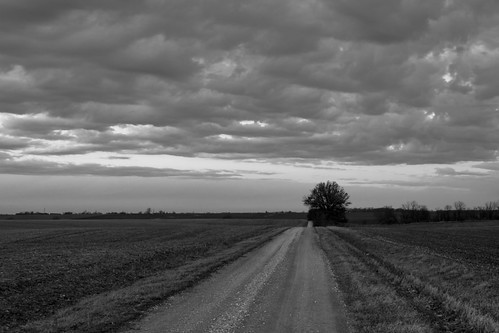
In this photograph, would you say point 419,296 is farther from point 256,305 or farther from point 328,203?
point 328,203

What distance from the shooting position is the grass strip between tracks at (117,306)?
1102 cm

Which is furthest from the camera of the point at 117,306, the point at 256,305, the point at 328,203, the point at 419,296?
the point at 328,203

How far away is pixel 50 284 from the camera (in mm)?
17219

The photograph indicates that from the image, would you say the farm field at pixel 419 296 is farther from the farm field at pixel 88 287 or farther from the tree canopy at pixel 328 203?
the tree canopy at pixel 328 203

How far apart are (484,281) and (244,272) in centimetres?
918

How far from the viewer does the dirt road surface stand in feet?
35.9

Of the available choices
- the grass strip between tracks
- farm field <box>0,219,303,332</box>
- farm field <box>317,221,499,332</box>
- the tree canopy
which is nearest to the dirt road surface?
the grass strip between tracks

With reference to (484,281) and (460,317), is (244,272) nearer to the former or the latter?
(484,281)

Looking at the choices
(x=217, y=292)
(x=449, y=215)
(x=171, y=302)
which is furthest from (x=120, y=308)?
(x=449, y=215)

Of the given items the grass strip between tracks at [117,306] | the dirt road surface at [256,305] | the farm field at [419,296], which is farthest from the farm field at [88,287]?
the farm field at [419,296]

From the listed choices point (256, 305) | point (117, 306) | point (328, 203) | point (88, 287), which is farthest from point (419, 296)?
point (328, 203)

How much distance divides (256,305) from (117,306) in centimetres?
369

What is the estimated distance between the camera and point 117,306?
1309 cm

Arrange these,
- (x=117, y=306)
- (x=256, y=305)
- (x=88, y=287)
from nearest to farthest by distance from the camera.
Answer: (x=117, y=306) < (x=256, y=305) < (x=88, y=287)
